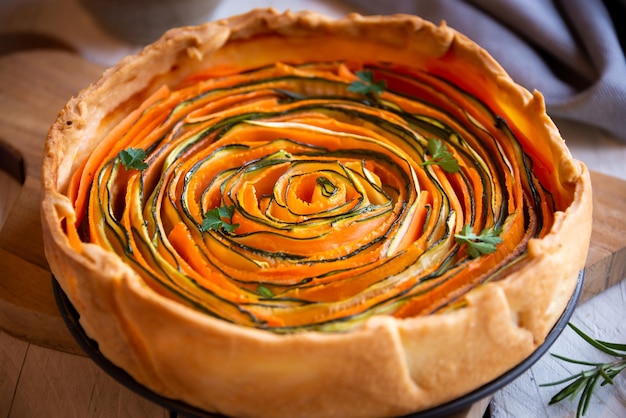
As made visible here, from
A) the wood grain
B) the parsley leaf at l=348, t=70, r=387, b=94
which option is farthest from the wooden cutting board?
the parsley leaf at l=348, t=70, r=387, b=94

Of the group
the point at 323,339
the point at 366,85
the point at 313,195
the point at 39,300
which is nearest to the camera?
the point at 323,339

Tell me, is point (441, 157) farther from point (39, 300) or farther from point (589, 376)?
point (39, 300)

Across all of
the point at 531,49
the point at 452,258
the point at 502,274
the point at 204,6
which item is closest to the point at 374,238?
the point at 452,258

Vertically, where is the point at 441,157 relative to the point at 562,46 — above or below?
below

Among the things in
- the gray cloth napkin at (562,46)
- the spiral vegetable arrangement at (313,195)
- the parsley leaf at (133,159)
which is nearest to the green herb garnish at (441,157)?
the spiral vegetable arrangement at (313,195)

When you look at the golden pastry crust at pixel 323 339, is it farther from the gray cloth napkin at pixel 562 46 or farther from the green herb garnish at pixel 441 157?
the gray cloth napkin at pixel 562 46

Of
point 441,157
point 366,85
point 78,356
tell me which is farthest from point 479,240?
point 78,356
